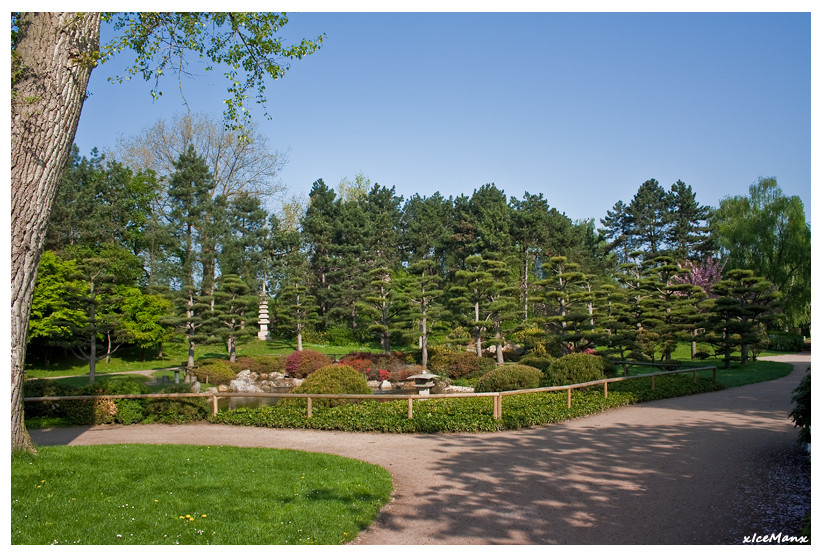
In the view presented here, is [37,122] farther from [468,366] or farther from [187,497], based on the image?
[468,366]

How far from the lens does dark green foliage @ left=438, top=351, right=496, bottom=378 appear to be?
22406 mm

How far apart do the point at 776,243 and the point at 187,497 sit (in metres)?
32.2

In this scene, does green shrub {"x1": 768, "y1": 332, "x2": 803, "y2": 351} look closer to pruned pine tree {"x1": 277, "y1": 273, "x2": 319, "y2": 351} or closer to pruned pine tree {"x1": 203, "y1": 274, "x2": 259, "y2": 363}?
pruned pine tree {"x1": 277, "y1": 273, "x2": 319, "y2": 351}

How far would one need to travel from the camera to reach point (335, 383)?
39.7 feet

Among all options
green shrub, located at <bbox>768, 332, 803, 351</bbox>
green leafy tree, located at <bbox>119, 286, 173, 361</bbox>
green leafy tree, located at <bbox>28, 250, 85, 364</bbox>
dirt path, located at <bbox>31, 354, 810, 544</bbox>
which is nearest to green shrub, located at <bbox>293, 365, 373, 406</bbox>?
dirt path, located at <bbox>31, 354, 810, 544</bbox>

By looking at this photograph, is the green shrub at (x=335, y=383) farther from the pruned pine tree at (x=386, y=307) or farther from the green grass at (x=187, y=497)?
the pruned pine tree at (x=386, y=307)

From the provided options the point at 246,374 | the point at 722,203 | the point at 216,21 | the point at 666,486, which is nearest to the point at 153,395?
the point at 216,21

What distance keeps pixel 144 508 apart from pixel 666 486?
16.7ft

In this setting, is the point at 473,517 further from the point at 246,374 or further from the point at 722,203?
the point at 722,203

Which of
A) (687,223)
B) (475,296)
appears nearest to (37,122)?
(475,296)

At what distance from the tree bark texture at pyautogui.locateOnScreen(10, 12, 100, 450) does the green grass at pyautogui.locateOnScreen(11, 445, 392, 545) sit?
119cm

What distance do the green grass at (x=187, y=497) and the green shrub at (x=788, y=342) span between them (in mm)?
29806
